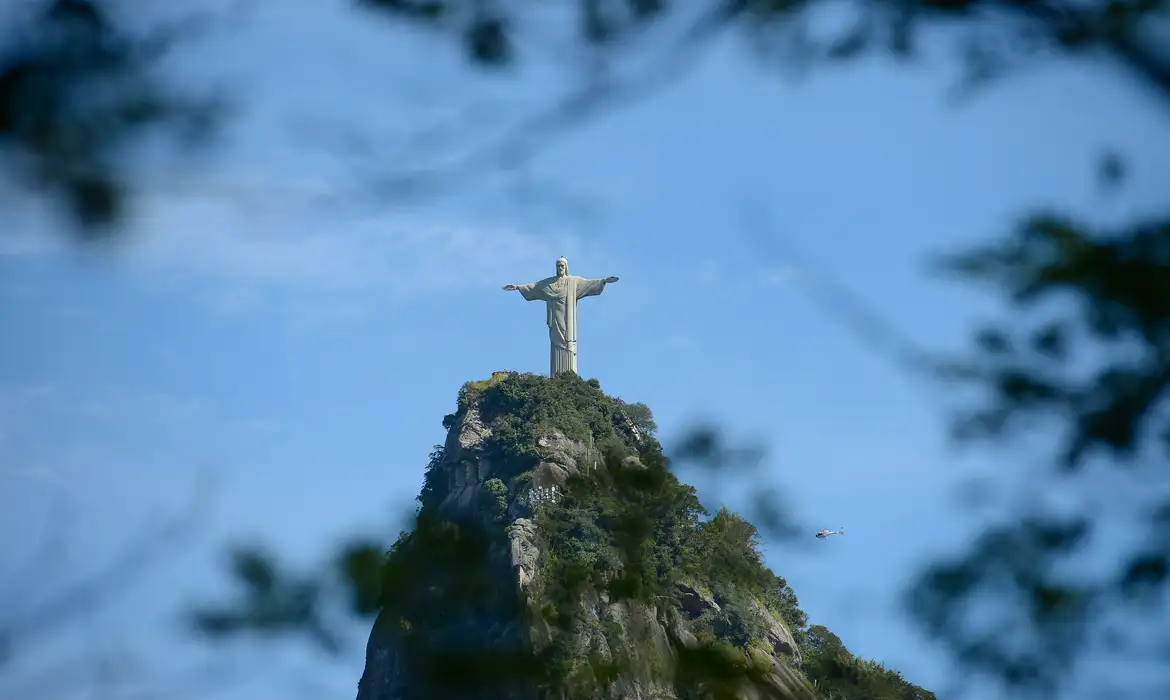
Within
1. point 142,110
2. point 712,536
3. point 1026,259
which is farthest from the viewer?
point 712,536

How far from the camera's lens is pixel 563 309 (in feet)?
97.9

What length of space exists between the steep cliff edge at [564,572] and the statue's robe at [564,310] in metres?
1.10

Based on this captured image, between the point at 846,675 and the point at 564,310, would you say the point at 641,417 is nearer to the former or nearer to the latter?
the point at 564,310

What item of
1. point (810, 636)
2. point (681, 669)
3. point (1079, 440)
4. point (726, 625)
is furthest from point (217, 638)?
point (810, 636)

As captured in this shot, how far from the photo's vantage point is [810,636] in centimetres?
2741

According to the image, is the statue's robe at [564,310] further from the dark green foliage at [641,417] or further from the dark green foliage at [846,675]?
the dark green foliage at [846,675]

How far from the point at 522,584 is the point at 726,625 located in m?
3.76

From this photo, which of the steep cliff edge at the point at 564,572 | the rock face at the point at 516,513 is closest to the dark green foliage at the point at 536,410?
the steep cliff edge at the point at 564,572

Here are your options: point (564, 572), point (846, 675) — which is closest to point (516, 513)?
point (564, 572)

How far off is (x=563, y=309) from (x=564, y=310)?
30mm

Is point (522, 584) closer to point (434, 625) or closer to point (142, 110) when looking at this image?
point (434, 625)

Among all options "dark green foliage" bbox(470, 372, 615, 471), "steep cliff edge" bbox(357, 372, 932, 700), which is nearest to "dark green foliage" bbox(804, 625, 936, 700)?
"steep cliff edge" bbox(357, 372, 932, 700)

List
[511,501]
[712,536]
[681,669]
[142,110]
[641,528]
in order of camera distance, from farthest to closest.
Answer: [511,501] → [712,536] → [641,528] → [681,669] → [142,110]

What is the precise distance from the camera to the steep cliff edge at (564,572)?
6133mm
